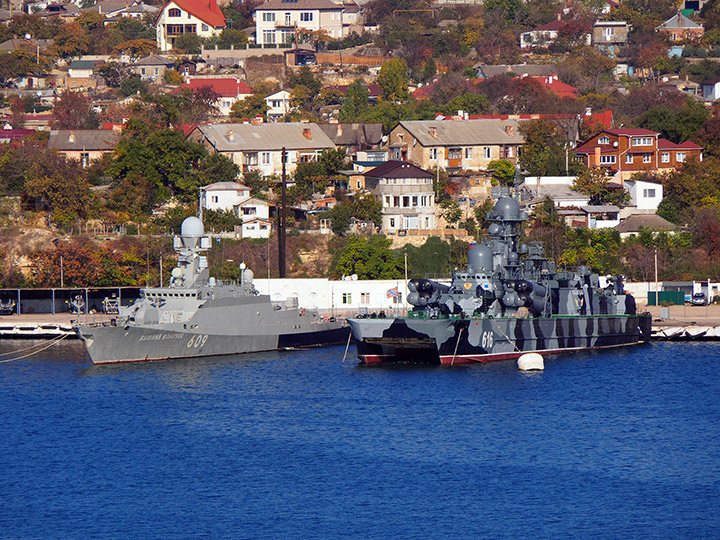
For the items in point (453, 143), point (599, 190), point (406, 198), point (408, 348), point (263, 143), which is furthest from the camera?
point (263, 143)

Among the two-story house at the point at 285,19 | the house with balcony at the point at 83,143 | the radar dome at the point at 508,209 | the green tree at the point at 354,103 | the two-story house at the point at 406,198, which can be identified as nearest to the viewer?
the radar dome at the point at 508,209

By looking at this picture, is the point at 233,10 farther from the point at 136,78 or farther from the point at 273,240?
the point at 273,240

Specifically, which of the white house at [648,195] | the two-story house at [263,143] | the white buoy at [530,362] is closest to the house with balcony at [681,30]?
the white house at [648,195]

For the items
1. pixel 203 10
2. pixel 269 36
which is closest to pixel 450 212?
pixel 269 36

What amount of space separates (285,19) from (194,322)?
9332cm

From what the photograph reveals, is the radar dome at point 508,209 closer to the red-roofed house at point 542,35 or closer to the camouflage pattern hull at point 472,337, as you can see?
the camouflage pattern hull at point 472,337

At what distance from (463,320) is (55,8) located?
13381 centimetres

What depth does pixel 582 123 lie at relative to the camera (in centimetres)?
11119

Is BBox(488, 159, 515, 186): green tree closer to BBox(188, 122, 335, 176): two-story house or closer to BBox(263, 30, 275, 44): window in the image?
BBox(188, 122, 335, 176): two-story house

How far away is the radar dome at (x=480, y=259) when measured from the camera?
6469 cm

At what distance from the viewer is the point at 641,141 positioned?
10056 cm

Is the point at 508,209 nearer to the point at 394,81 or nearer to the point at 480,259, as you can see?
the point at 480,259

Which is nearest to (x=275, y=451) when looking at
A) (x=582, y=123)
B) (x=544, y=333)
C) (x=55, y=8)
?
(x=544, y=333)

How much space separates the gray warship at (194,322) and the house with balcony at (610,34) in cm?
9361
